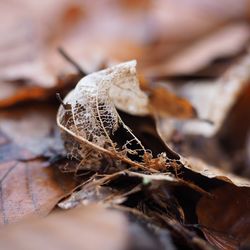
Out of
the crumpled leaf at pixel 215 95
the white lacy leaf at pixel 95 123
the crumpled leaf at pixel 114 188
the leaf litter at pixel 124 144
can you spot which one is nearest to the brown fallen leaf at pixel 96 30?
the leaf litter at pixel 124 144

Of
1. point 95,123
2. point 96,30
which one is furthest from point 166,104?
point 96,30

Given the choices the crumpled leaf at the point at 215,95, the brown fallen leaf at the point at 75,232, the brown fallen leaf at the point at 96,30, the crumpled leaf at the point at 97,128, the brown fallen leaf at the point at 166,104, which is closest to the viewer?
the brown fallen leaf at the point at 75,232

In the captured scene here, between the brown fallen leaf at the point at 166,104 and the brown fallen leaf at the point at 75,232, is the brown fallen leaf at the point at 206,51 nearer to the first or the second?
the brown fallen leaf at the point at 166,104

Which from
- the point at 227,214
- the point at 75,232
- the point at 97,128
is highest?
the point at 97,128

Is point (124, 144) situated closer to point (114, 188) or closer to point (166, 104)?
point (114, 188)

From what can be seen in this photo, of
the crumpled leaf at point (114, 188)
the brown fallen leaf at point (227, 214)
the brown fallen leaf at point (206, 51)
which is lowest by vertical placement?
the brown fallen leaf at point (227, 214)
